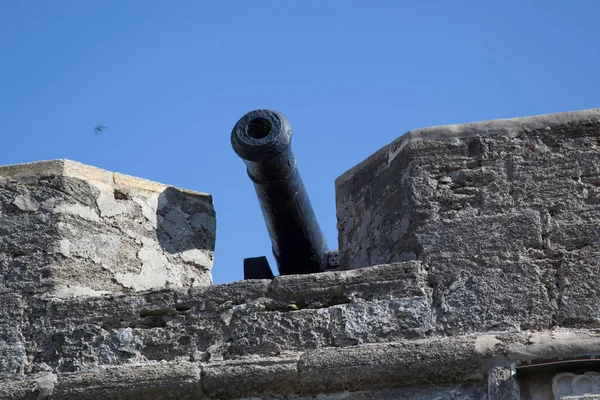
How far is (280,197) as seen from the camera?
21.8ft

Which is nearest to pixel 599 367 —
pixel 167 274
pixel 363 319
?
pixel 363 319

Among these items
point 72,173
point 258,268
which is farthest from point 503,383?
point 72,173

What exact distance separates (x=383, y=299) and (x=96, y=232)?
132cm

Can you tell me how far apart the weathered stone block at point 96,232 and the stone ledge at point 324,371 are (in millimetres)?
513

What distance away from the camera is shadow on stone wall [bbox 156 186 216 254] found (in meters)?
6.61

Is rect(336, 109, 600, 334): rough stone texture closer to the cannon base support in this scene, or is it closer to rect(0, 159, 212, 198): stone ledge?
the cannon base support

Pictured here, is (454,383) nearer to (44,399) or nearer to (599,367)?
(599,367)

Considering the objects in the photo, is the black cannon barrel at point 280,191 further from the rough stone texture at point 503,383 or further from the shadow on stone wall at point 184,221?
the rough stone texture at point 503,383

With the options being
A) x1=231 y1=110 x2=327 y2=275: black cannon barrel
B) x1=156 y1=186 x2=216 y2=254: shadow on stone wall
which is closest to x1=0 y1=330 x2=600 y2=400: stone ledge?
x1=156 y1=186 x2=216 y2=254: shadow on stone wall

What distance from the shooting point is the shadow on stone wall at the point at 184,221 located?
6613 mm

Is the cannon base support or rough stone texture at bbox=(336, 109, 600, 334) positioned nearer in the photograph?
rough stone texture at bbox=(336, 109, 600, 334)

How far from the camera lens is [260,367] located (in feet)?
18.6

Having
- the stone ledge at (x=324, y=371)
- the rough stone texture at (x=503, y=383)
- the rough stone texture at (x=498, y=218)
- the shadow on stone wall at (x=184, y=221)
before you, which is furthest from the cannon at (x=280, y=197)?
the rough stone texture at (x=503, y=383)

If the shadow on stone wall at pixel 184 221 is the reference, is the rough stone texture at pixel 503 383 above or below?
below
